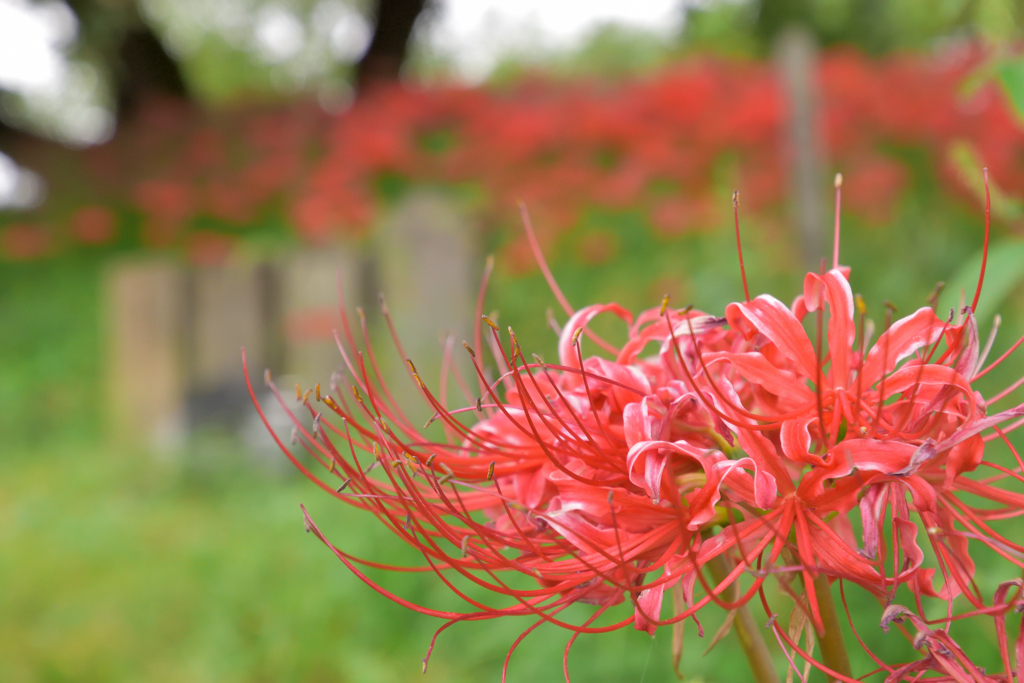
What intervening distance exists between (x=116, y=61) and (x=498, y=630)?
27.2ft

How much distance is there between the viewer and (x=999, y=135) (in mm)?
4246

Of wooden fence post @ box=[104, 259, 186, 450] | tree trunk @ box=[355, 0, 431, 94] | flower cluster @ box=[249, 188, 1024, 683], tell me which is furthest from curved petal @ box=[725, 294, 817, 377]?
tree trunk @ box=[355, 0, 431, 94]

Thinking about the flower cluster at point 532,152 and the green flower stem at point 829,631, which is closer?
the green flower stem at point 829,631

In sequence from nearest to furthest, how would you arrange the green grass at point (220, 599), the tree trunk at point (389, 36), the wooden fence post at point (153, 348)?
the green grass at point (220, 599) < the wooden fence post at point (153, 348) < the tree trunk at point (389, 36)

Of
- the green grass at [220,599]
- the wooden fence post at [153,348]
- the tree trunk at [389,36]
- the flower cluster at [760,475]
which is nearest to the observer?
the flower cluster at [760,475]

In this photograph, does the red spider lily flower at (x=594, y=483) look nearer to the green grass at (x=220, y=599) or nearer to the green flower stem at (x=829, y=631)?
the green flower stem at (x=829, y=631)

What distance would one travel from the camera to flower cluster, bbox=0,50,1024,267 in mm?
4266

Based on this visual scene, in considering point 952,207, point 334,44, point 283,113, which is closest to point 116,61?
point 283,113

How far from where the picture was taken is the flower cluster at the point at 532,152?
4.27 m

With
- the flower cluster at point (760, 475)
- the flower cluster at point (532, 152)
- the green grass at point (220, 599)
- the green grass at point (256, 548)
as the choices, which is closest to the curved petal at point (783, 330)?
the flower cluster at point (760, 475)

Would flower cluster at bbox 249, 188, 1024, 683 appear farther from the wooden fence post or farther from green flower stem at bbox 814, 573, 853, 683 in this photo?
the wooden fence post

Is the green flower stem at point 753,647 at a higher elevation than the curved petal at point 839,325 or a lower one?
lower

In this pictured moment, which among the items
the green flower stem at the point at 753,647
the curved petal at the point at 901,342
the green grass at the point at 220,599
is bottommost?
the green grass at the point at 220,599

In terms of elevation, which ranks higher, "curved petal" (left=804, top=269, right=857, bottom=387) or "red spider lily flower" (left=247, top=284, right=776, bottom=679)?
"curved petal" (left=804, top=269, right=857, bottom=387)
